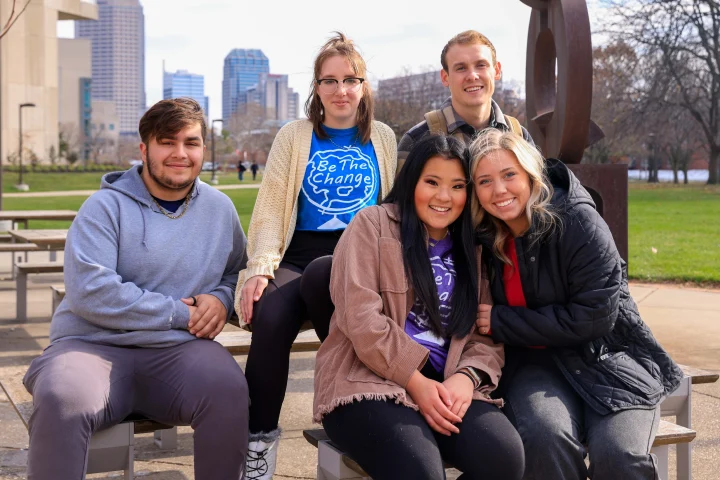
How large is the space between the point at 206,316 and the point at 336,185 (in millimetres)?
814

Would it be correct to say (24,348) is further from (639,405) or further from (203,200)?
(639,405)

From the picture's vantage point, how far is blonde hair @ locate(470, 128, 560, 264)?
290 centimetres

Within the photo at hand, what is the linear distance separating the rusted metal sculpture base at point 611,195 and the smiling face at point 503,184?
5.72ft

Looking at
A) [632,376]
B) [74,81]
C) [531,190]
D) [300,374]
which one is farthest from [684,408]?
[74,81]

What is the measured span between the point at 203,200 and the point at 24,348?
138 inches

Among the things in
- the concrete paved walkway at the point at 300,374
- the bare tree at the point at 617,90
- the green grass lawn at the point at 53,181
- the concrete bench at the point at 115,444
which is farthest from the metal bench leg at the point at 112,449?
the green grass lawn at the point at 53,181

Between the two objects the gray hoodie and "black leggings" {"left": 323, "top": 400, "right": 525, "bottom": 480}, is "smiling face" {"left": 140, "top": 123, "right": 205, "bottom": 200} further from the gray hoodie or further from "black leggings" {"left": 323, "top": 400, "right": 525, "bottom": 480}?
"black leggings" {"left": 323, "top": 400, "right": 525, "bottom": 480}

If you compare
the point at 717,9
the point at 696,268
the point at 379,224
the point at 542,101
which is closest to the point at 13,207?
the point at 696,268

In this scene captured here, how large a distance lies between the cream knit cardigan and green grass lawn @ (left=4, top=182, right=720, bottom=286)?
7.31 metres

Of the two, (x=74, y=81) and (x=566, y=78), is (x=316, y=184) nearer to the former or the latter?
(x=566, y=78)

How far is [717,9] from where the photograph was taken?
35406mm

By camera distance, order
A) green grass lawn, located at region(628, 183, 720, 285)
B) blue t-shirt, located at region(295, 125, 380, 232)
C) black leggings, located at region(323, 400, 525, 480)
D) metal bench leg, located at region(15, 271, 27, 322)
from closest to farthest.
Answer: black leggings, located at region(323, 400, 525, 480) < blue t-shirt, located at region(295, 125, 380, 232) < metal bench leg, located at region(15, 271, 27, 322) < green grass lawn, located at region(628, 183, 720, 285)

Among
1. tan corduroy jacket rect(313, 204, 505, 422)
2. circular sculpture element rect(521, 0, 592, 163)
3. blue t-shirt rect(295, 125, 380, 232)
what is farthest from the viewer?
circular sculpture element rect(521, 0, 592, 163)

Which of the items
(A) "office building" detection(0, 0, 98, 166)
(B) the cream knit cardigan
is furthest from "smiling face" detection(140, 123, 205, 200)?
(A) "office building" detection(0, 0, 98, 166)
